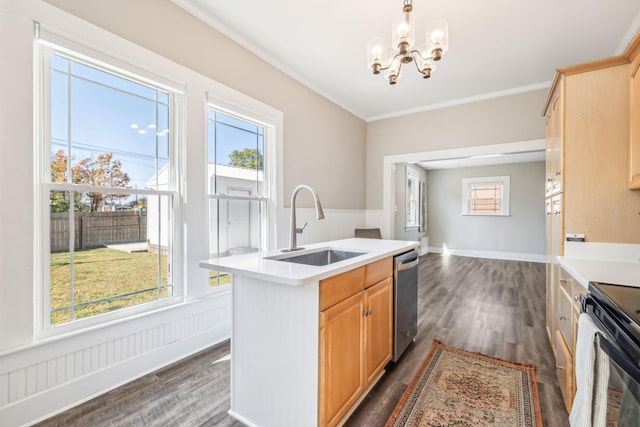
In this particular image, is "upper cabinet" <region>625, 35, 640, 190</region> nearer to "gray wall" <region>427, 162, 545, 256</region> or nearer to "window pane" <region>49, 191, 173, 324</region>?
"window pane" <region>49, 191, 173, 324</region>

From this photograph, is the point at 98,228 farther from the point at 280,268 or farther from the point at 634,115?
the point at 634,115

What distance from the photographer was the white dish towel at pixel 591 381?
94cm

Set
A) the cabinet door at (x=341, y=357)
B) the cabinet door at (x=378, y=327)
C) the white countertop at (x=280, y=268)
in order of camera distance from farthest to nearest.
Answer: the cabinet door at (x=378, y=327), the cabinet door at (x=341, y=357), the white countertop at (x=280, y=268)

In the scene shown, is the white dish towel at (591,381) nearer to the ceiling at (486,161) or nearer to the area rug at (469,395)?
the area rug at (469,395)

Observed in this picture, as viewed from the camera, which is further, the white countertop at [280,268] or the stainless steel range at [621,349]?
the white countertop at [280,268]

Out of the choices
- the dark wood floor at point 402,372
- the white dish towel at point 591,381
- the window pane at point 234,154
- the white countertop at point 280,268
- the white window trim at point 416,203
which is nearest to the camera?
the white dish towel at point 591,381

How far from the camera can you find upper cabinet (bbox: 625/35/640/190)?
158 cm

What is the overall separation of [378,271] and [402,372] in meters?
0.82

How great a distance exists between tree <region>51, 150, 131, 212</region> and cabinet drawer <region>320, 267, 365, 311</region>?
5.48 ft

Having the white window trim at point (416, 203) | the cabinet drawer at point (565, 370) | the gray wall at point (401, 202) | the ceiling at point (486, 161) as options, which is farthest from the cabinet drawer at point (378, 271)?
the white window trim at point (416, 203)

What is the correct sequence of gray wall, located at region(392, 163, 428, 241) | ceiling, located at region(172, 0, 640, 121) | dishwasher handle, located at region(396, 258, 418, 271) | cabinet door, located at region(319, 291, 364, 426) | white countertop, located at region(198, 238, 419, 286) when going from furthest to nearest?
gray wall, located at region(392, 163, 428, 241) → ceiling, located at region(172, 0, 640, 121) → dishwasher handle, located at region(396, 258, 418, 271) → cabinet door, located at region(319, 291, 364, 426) → white countertop, located at region(198, 238, 419, 286)

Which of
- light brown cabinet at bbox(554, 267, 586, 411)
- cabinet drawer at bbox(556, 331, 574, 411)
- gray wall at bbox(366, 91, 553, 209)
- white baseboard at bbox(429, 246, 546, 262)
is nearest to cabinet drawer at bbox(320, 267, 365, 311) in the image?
light brown cabinet at bbox(554, 267, 586, 411)

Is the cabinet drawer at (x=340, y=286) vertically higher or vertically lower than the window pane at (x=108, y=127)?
lower

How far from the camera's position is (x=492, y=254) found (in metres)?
7.14
